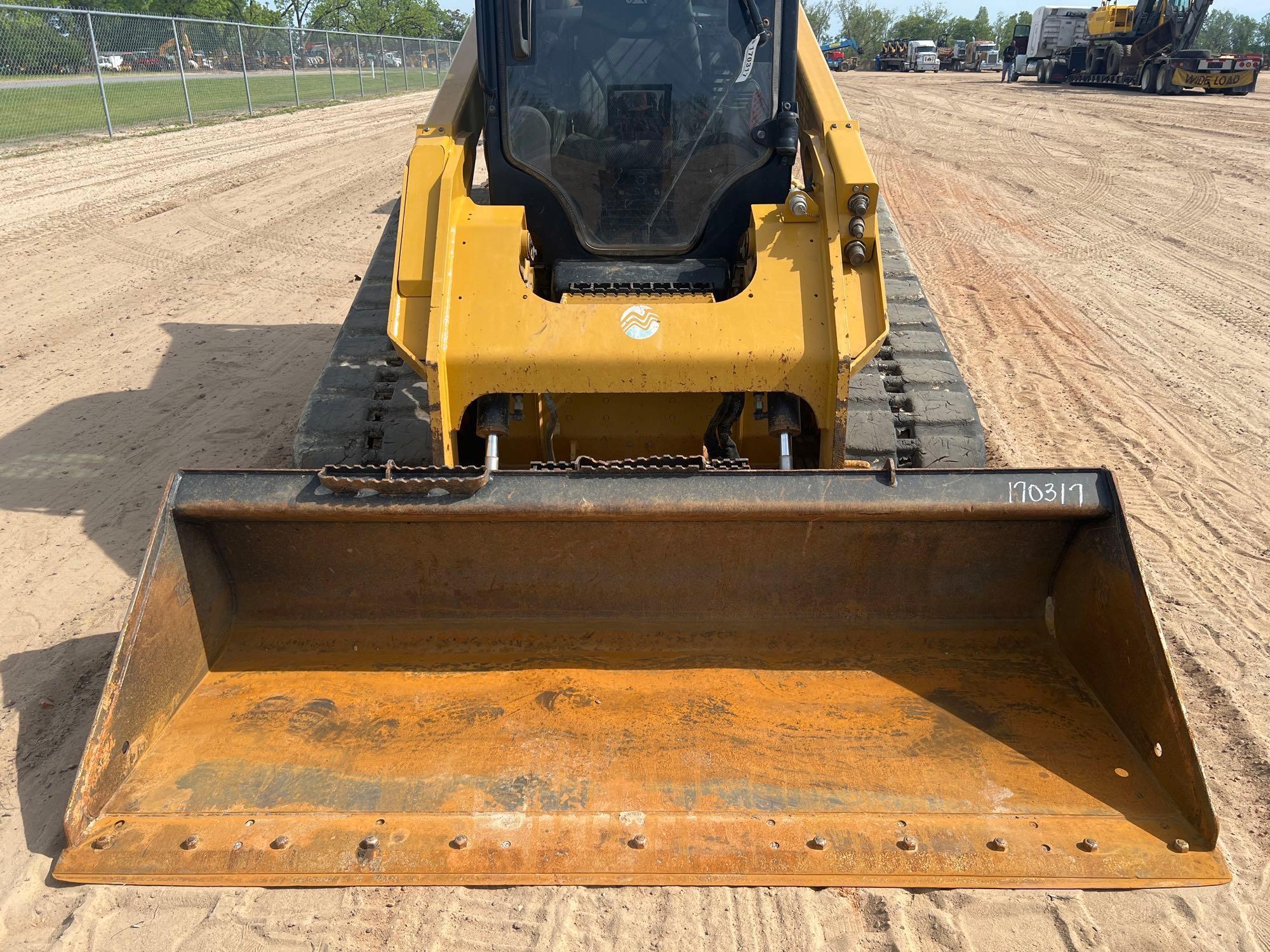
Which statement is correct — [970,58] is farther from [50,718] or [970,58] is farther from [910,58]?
[50,718]

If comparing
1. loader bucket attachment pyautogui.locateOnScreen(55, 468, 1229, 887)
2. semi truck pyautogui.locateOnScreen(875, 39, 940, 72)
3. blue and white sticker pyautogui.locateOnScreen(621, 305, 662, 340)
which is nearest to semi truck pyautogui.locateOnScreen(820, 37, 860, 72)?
semi truck pyautogui.locateOnScreen(875, 39, 940, 72)

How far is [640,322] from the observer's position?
11.8ft

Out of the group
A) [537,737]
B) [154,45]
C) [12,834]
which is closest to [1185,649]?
[537,737]

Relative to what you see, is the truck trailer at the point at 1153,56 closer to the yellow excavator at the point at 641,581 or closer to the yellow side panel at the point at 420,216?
the yellow excavator at the point at 641,581

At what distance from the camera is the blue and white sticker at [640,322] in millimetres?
3551

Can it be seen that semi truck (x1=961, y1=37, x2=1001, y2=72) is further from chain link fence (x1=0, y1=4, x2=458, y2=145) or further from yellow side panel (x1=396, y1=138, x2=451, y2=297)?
yellow side panel (x1=396, y1=138, x2=451, y2=297)

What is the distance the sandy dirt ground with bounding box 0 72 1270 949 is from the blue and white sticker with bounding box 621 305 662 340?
197 cm

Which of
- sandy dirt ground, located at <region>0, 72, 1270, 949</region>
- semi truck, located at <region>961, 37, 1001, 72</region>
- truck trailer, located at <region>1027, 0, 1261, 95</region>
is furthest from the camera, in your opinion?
semi truck, located at <region>961, 37, 1001, 72</region>

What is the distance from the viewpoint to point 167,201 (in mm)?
12328

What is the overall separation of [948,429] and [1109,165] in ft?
44.7

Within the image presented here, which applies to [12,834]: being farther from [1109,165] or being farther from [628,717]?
[1109,165]

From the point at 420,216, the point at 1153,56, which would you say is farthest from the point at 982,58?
the point at 420,216

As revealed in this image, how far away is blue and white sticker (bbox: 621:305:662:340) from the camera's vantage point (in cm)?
355

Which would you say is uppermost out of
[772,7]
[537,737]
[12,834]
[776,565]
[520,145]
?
[772,7]
